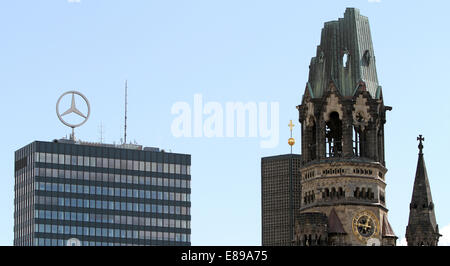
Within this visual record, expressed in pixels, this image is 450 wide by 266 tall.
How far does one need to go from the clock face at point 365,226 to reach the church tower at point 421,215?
6.46m

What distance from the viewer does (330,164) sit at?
189 meters

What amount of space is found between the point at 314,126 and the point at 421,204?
16.0 m

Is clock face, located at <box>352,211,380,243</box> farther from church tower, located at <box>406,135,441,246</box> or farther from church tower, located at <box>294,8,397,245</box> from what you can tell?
church tower, located at <box>406,135,441,246</box>

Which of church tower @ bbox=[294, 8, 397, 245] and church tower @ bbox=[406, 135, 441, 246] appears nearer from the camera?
church tower @ bbox=[294, 8, 397, 245]

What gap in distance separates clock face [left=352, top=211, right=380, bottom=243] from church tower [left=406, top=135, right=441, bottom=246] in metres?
6.46

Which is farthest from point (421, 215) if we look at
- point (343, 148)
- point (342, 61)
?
point (342, 61)

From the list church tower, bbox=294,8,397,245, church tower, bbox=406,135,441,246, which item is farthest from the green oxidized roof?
church tower, bbox=406,135,441,246

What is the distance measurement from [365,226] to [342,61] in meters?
19.8

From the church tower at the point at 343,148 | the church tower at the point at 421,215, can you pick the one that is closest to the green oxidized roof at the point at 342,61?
the church tower at the point at 343,148

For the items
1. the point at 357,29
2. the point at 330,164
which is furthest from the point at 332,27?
the point at 330,164

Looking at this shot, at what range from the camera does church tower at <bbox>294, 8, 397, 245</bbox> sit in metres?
187

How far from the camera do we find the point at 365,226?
188m

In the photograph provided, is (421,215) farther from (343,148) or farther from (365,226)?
(343,148)
